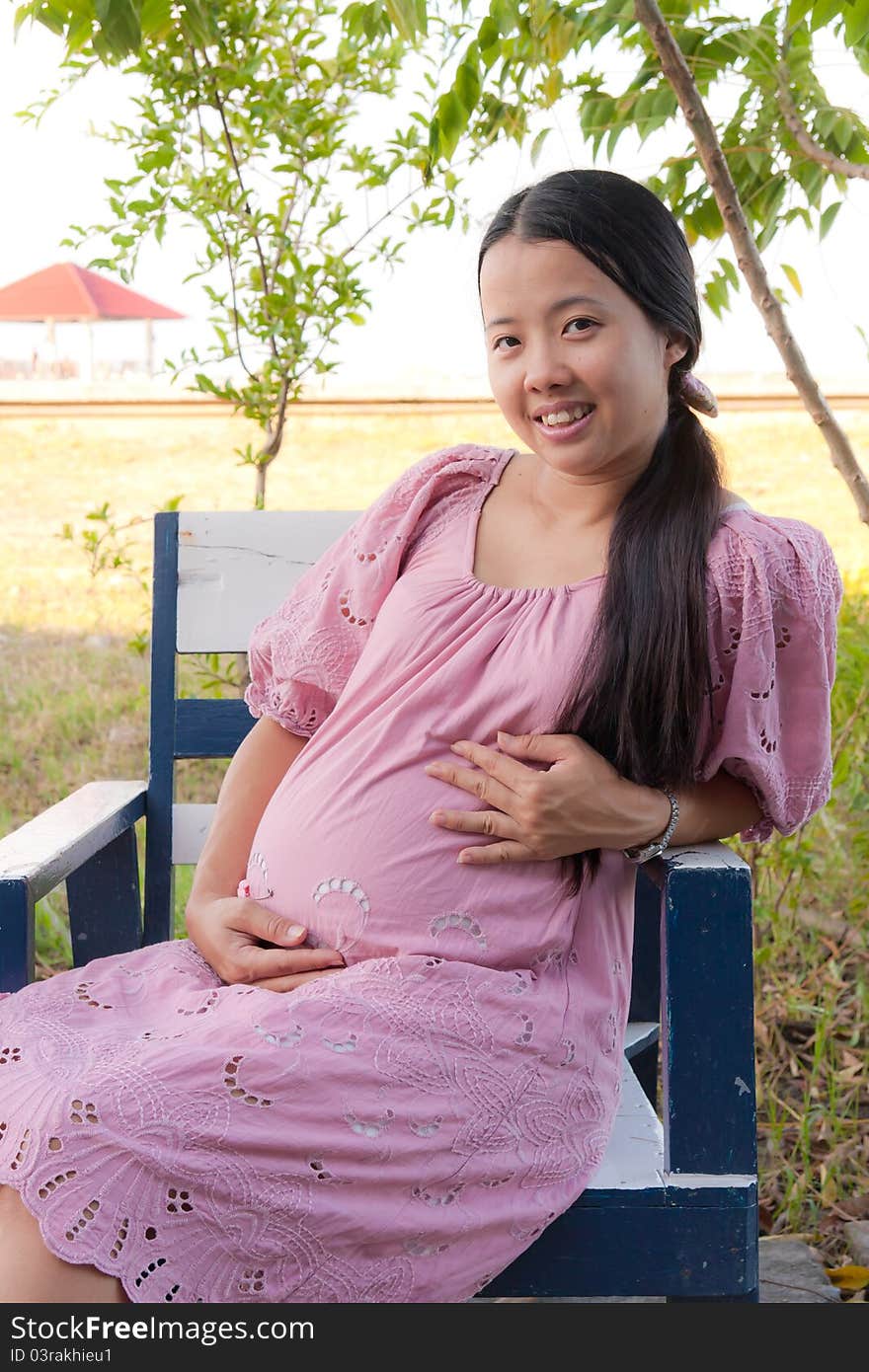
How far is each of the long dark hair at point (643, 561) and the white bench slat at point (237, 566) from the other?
0.72m

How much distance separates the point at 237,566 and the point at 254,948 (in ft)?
2.73

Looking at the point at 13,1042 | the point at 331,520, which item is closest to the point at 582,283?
the point at 331,520

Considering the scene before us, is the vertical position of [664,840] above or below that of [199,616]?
below

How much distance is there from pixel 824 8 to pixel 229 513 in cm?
113

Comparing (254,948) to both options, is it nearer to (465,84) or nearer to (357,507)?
(465,84)

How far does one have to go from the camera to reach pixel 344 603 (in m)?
1.85

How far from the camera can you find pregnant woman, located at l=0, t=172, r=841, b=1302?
4.25 feet

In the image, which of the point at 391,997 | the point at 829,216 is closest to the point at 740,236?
the point at 829,216

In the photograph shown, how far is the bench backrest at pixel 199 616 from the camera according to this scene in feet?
7.17

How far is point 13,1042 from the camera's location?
1.44m

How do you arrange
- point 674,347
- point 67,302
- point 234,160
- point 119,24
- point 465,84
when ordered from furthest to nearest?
point 67,302
point 234,160
point 465,84
point 674,347
point 119,24

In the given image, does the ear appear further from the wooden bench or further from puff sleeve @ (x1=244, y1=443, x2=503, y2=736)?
the wooden bench

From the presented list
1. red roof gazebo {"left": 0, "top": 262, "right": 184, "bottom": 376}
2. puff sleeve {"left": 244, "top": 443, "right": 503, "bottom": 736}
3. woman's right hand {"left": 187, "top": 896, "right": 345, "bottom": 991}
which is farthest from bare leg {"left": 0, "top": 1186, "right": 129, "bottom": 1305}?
red roof gazebo {"left": 0, "top": 262, "right": 184, "bottom": 376}
